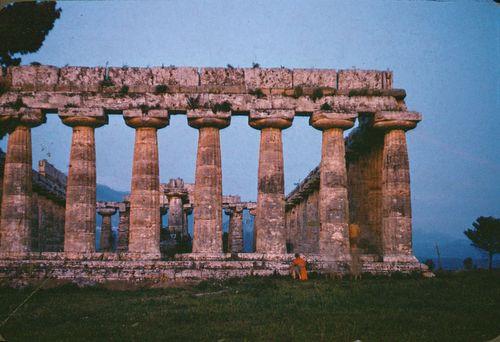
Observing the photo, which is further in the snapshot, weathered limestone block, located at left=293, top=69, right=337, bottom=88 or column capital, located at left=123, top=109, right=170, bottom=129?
weathered limestone block, located at left=293, top=69, right=337, bottom=88

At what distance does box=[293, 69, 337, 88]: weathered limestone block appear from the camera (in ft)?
82.4

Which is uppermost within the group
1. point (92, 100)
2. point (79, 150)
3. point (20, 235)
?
point (92, 100)

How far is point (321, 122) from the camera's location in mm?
24812

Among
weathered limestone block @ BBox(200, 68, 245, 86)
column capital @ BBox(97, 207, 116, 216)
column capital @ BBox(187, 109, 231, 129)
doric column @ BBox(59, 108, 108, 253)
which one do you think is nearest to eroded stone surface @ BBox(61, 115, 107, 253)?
doric column @ BBox(59, 108, 108, 253)

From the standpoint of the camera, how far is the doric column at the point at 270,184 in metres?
24.1

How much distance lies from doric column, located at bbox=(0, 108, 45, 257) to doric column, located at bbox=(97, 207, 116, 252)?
23211mm

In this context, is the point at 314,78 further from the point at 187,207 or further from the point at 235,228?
the point at 187,207

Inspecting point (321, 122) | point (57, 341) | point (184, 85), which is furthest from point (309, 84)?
point (57, 341)

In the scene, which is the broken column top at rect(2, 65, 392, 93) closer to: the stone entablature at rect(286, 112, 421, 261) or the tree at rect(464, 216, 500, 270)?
the stone entablature at rect(286, 112, 421, 261)

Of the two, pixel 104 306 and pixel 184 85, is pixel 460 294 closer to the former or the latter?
pixel 104 306

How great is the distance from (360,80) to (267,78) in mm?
4715

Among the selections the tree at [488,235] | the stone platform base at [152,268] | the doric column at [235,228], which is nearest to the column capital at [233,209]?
the doric column at [235,228]

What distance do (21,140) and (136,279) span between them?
9260mm

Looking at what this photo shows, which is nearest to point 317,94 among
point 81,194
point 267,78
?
point 267,78
